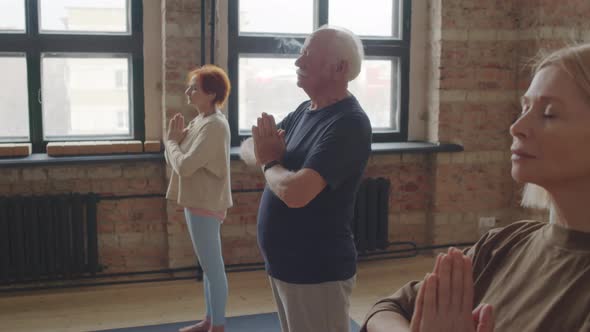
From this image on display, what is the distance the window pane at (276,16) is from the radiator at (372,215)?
4.32 feet

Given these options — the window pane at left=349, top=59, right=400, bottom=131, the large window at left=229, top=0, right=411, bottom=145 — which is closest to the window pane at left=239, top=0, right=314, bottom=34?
the large window at left=229, top=0, right=411, bottom=145

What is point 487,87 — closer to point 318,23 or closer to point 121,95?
point 318,23

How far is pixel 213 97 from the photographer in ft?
10.9

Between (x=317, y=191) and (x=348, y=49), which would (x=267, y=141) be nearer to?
(x=317, y=191)

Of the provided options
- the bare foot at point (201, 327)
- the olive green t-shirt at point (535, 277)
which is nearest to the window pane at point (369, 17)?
the bare foot at point (201, 327)

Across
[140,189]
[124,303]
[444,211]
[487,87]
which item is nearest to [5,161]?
[140,189]

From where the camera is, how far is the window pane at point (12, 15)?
4.35 meters

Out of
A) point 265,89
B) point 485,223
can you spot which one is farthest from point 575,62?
point 485,223

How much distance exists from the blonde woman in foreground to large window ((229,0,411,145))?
12.2 feet

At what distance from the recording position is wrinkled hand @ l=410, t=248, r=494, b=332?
1.05 metres

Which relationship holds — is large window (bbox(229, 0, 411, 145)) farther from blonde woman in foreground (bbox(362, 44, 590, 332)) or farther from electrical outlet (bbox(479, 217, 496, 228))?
blonde woman in foreground (bbox(362, 44, 590, 332))

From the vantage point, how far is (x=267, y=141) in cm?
226

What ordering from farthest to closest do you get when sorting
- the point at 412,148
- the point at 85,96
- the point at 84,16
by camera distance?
1. the point at 412,148
2. the point at 85,96
3. the point at 84,16

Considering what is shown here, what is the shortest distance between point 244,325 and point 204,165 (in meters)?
1.08
